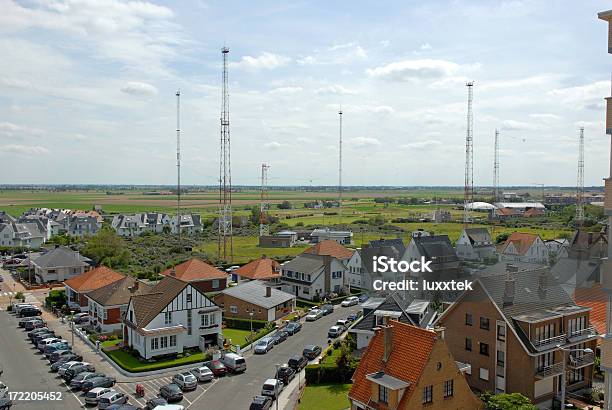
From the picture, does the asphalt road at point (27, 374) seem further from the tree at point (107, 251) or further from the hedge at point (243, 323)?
the tree at point (107, 251)

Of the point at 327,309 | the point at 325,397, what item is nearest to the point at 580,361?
the point at 325,397

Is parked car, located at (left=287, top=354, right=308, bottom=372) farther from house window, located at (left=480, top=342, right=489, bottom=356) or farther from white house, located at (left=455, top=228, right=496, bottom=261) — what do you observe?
white house, located at (left=455, top=228, right=496, bottom=261)

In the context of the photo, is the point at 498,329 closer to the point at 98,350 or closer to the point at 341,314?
the point at 341,314

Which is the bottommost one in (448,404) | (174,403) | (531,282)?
(174,403)

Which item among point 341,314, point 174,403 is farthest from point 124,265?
point 174,403

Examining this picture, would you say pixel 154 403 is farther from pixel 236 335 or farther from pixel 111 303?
pixel 111 303

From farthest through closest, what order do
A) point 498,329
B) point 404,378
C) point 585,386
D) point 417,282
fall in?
point 417,282
point 585,386
point 498,329
point 404,378

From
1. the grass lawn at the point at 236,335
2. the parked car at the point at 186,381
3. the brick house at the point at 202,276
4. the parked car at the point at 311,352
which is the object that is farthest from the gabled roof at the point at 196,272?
the parked car at the point at 186,381
